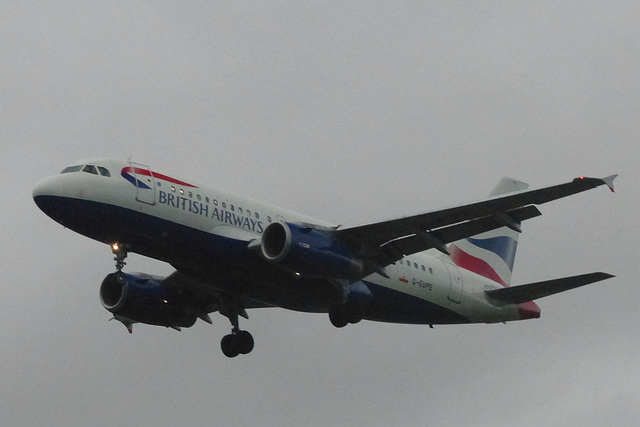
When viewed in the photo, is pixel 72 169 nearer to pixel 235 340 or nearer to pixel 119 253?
pixel 119 253

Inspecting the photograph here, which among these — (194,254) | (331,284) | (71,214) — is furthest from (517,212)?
(71,214)

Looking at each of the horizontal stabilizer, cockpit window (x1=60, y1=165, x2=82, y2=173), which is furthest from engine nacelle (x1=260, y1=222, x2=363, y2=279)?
the horizontal stabilizer

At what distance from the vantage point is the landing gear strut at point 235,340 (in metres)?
44.0

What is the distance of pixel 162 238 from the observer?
3772 centimetres

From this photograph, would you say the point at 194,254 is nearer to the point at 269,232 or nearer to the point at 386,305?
the point at 269,232

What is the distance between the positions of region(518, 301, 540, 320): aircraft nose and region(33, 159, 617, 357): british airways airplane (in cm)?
4

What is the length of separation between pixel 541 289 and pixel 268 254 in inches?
413

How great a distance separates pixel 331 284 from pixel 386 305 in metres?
3.29

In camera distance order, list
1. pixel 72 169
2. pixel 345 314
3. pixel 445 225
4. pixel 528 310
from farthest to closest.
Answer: pixel 528 310, pixel 345 314, pixel 445 225, pixel 72 169

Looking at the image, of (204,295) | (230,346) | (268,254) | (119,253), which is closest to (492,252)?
(230,346)

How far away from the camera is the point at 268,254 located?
38219mm

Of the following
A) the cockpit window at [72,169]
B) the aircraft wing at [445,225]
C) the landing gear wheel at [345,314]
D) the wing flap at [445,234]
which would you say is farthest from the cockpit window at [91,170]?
the wing flap at [445,234]

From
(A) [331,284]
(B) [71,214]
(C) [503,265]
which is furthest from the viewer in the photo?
(C) [503,265]

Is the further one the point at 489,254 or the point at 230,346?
the point at 489,254
